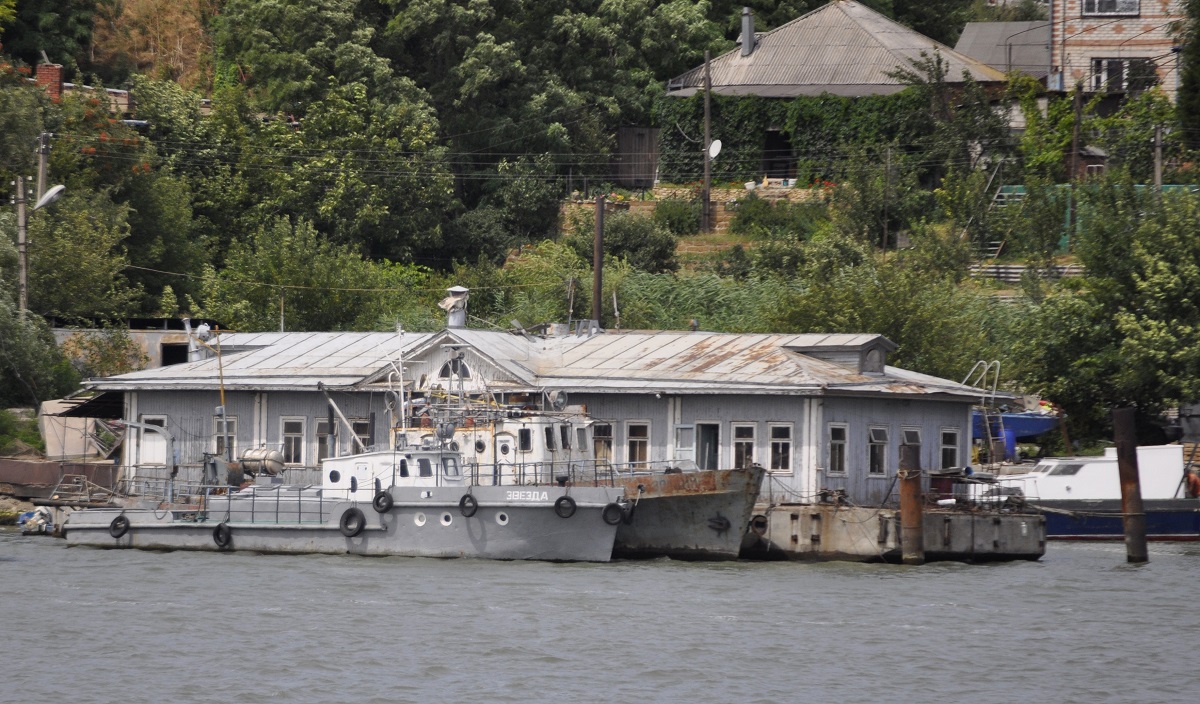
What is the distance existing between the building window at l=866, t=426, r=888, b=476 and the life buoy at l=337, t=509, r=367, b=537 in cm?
1013

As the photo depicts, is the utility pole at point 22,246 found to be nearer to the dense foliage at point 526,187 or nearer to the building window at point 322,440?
the dense foliage at point 526,187

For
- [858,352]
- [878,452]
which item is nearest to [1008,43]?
[858,352]

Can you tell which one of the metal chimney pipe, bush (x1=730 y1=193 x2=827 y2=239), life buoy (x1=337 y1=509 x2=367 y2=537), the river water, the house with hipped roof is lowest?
the river water

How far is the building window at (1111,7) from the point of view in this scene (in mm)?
64000

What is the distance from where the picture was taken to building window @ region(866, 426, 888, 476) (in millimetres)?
35156

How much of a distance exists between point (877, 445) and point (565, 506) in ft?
23.8

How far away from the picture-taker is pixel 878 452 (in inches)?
1394

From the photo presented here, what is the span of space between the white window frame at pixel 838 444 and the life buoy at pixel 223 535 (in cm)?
1183

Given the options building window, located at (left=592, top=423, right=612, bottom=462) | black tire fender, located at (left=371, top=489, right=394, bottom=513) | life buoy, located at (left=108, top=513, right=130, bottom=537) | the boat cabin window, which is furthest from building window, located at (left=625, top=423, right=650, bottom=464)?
life buoy, located at (left=108, top=513, right=130, bottom=537)

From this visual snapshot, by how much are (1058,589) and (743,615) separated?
6.55 metres

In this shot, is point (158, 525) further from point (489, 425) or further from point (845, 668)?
point (845, 668)

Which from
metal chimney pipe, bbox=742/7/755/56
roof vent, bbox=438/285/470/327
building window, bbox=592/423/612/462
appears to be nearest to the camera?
building window, bbox=592/423/612/462

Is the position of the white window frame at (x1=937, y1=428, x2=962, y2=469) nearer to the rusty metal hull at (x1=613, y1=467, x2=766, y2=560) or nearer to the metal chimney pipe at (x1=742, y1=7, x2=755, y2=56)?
the rusty metal hull at (x1=613, y1=467, x2=766, y2=560)

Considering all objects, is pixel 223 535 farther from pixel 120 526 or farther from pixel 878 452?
pixel 878 452
